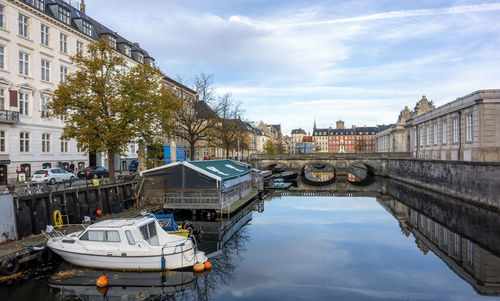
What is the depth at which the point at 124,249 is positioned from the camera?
658 inches

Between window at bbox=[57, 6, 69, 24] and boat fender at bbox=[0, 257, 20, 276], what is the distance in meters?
37.3

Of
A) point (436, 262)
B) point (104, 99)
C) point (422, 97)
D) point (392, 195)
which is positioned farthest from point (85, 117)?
point (422, 97)

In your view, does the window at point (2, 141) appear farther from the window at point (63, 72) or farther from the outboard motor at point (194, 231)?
the outboard motor at point (194, 231)

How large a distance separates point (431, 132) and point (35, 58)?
55734 mm

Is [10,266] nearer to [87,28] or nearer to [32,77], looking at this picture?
[32,77]

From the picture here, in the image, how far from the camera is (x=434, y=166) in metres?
44.8

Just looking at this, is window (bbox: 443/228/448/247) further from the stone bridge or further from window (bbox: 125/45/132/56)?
window (bbox: 125/45/132/56)

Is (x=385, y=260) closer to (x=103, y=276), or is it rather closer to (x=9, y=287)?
(x=103, y=276)

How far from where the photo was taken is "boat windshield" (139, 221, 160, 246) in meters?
17.4

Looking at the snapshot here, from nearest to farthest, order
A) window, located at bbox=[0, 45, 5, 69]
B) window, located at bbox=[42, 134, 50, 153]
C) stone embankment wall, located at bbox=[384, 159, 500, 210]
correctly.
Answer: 1. stone embankment wall, located at bbox=[384, 159, 500, 210]
2. window, located at bbox=[0, 45, 5, 69]
3. window, located at bbox=[42, 134, 50, 153]

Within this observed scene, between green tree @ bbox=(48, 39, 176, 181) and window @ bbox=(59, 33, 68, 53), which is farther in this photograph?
window @ bbox=(59, 33, 68, 53)

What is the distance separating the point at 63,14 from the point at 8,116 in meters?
17.2

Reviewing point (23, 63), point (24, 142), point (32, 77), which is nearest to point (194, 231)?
point (24, 142)

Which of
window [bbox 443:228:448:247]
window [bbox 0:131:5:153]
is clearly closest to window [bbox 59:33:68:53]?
window [bbox 0:131:5:153]
